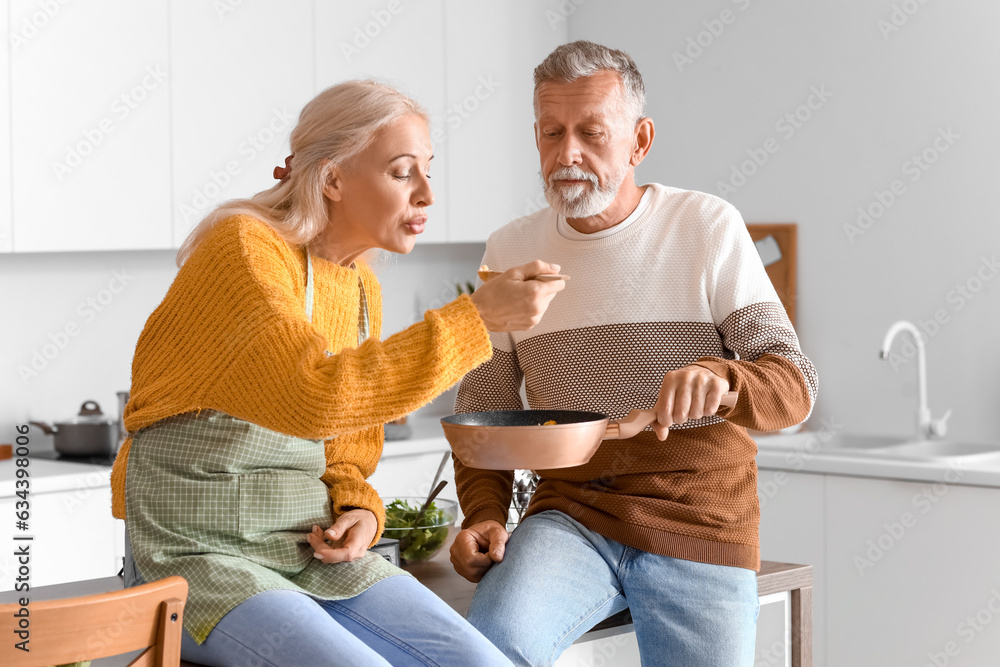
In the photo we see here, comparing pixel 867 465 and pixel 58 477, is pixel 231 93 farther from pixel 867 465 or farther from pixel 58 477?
pixel 867 465

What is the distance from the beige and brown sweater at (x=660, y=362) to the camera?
68.6 inches

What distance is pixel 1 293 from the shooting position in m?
3.32

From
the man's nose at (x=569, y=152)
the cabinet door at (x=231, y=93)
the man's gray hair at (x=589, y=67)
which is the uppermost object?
the cabinet door at (x=231, y=93)

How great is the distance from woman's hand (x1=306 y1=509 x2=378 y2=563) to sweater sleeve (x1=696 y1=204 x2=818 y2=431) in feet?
1.71

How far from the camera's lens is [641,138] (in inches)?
77.3

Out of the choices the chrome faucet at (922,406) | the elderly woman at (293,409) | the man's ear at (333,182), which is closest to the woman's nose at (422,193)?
the elderly woman at (293,409)

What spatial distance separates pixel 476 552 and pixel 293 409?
1.65 ft

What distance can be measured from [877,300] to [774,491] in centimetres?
74

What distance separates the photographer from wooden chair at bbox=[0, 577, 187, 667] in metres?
1.07

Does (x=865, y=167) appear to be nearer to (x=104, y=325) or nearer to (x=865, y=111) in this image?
(x=865, y=111)

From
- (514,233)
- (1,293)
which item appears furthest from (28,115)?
(514,233)

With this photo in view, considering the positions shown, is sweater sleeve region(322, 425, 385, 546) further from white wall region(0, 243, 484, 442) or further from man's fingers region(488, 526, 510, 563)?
white wall region(0, 243, 484, 442)

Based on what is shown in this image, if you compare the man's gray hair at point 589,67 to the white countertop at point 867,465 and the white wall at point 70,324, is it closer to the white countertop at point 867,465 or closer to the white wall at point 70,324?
the white wall at point 70,324

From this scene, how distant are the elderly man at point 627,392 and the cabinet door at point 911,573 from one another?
1434mm
